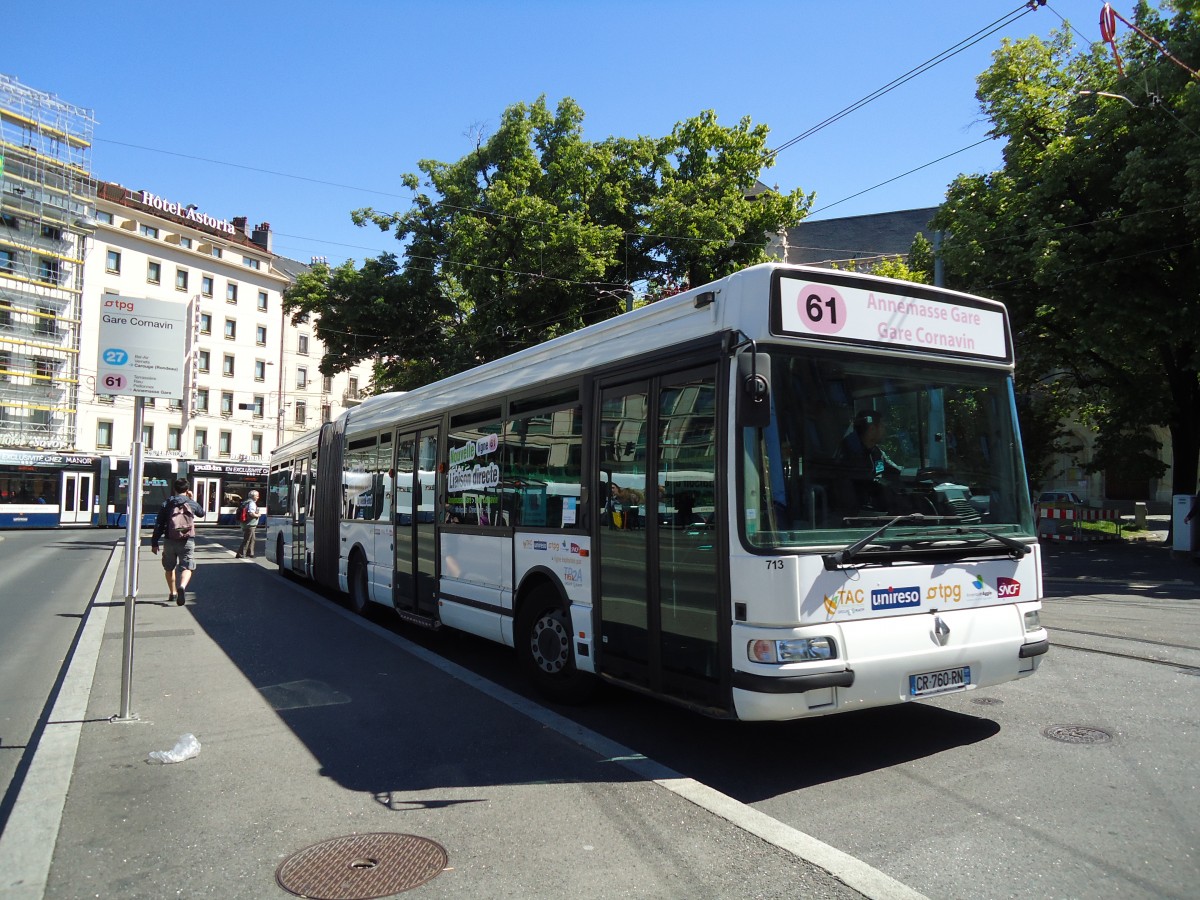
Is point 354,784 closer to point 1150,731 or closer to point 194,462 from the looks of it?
point 1150,731

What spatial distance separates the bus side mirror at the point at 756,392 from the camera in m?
4.88

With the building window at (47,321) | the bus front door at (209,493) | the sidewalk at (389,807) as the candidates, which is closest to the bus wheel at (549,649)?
the sidewalk at (389,807)

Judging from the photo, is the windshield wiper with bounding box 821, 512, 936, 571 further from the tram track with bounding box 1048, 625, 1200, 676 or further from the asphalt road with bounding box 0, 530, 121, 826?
the asphalt road with bounding box 0, 530, 121, 826

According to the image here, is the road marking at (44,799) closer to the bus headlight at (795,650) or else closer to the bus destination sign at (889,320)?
the bus headlight at (795,650)

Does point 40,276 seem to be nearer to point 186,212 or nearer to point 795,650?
point 186,212

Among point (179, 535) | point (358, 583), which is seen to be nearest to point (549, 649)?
point (358, 583)

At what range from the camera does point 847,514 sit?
5133 millimetres

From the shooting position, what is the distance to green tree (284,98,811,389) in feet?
80.3

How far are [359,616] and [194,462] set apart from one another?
37.5 metres

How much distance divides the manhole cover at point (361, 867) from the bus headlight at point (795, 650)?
1.90 meters

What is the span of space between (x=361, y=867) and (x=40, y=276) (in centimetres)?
6092

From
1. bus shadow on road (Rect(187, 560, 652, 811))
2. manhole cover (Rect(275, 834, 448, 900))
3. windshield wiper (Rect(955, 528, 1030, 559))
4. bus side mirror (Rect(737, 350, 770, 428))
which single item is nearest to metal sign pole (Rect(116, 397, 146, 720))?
bus shadow on road (Rect(187, 560, 652, 811))

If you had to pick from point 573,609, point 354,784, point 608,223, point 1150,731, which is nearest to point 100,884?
point 354,784

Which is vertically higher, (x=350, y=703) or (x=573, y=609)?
(x=573, y=609)
